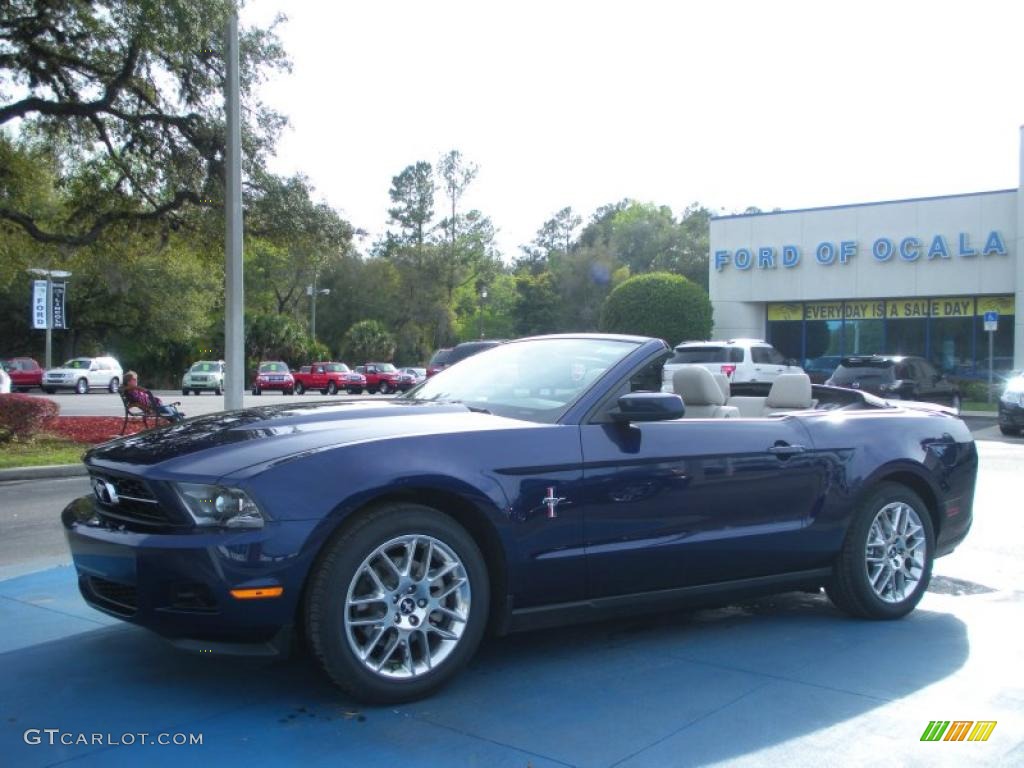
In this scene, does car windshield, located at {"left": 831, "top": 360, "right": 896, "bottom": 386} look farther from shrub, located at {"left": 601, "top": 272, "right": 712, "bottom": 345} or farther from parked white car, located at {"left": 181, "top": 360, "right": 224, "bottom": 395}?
parked white car, located at {"left": 181, "top": 360, "right": 224, "bottom": 395}

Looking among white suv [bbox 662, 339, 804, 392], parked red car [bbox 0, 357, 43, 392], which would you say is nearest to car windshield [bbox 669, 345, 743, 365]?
white suv [bbox 662, 339, 804, 392]

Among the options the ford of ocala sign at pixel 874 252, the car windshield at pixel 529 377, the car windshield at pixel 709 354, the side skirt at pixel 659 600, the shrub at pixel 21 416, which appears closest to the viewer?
the side skirt at pixel 659 600

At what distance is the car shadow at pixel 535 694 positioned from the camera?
3557 mm

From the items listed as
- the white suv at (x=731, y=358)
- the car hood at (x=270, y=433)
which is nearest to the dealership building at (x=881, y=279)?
the white suv at (x=731, y=358)

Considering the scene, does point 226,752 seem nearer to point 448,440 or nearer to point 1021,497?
point 448,440

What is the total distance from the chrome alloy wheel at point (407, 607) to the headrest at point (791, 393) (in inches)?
114

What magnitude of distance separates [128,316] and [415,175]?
29352 millimetres

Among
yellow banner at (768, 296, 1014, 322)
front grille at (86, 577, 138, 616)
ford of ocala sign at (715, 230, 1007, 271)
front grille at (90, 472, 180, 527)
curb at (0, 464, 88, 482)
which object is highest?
ford of ocala sign at (715, 230, 1007, 271)

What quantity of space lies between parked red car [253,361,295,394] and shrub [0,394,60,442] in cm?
2793

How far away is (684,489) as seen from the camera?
181 inches

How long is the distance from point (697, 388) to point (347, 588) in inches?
96.1

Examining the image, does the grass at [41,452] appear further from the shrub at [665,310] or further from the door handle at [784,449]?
the shrub at [665,310]

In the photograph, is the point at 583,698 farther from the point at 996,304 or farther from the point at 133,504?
the point at 996,304

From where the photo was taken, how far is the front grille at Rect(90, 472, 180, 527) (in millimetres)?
3736
